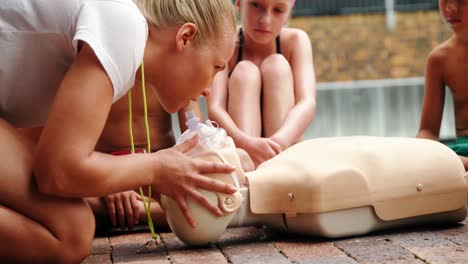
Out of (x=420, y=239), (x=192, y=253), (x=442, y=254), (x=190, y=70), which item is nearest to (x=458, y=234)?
(x=420, y=239)

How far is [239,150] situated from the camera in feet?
7.55

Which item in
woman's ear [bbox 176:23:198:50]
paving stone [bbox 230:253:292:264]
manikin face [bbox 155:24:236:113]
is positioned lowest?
paving stone [bbox 230:253:292:264]

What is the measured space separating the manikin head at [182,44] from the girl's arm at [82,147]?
0.17 meters

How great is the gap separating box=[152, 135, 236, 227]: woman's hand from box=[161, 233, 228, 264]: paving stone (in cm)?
6

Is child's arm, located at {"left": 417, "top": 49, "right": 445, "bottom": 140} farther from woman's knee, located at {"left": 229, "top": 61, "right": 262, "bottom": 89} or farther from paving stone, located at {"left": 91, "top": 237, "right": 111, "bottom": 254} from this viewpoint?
paving stone, located at {"left": 91, "top": 237, "right": 111, "bottom": 254}

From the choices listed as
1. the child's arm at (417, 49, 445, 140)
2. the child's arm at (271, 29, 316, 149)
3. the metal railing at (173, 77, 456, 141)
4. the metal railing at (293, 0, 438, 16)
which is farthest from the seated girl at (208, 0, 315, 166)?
the metal railing at (293, 0, 438, 16)

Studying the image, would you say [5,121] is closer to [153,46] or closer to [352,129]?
[153,46]

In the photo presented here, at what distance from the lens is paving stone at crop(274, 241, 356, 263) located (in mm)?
1647

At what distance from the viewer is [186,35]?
167cm

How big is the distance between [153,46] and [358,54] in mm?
6985

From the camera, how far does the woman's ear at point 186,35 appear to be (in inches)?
65.2

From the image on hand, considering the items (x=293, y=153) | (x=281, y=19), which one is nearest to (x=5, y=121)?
(x=293, y=153)

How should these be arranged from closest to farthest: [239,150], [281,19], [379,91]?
[239,150] < [281,19] < [379,91]

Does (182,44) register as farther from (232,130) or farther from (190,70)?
(232,130)
